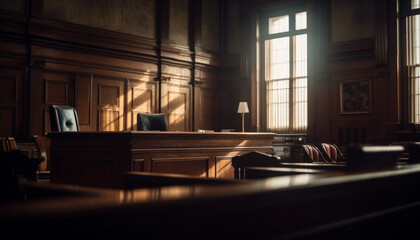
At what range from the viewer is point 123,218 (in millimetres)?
1051

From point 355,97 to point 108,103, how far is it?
530cm

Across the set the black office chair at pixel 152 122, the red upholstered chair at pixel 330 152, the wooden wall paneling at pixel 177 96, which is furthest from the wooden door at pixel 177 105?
the red upholstered chair at pixel 330 152

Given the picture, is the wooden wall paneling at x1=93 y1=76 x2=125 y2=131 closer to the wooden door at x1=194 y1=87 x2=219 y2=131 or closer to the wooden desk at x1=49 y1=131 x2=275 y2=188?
the wooden door at x1=194 y1=87 x2=219 y2=131

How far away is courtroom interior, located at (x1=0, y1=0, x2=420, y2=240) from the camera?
1303mm

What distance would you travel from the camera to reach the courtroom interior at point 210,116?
130cm

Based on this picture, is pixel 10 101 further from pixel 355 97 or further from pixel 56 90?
pixel 355 97

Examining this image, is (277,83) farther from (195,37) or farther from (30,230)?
(30,230)

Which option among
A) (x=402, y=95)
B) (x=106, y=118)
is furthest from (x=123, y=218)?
(x=402, y=95)

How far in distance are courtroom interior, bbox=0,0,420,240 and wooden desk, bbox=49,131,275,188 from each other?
18 millimetres

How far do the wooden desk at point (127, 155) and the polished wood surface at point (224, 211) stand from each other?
11.4 ft

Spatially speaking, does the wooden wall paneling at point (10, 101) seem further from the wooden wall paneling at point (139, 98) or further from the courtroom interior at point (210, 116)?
the wooden wall paneling at point (139, 98)

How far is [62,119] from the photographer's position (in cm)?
650

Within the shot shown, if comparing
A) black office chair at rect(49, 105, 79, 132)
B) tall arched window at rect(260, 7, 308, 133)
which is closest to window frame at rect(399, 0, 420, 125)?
tall arched window at rect(260, 7, 308, 133)

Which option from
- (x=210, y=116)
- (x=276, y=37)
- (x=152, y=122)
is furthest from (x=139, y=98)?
(x=276, y=37)
